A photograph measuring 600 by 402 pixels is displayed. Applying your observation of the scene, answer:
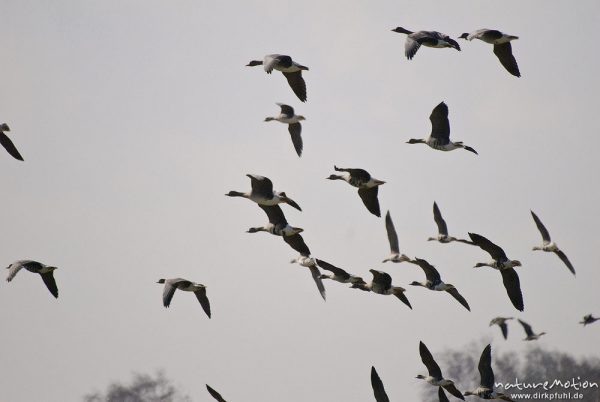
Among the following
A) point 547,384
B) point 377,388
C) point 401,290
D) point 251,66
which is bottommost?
point 547,384

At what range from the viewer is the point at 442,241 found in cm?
2938

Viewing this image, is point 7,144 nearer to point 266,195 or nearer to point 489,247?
point 266,195

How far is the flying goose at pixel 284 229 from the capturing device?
2336 centimetres

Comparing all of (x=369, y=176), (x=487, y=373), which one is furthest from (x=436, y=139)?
(x=487, y=373)

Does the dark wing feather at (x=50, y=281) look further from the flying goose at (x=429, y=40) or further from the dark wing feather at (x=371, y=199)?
the flying goose at (x=429, y=40)

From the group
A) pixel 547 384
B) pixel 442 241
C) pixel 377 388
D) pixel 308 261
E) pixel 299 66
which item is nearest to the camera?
pixel 377 388

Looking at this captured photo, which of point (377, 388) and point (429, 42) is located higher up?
point (429, 42)

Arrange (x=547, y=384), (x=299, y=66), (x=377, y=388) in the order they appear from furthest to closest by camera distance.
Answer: (x=547, y=384)
(x=299, y=66)
(x=377, y=388)

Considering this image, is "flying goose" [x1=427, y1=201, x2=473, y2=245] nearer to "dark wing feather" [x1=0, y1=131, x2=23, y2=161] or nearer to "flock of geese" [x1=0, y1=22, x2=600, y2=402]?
"flock of geese" [x1=0, y1=22, x2=600, y2=402]

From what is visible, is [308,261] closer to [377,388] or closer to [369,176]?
[369,176]

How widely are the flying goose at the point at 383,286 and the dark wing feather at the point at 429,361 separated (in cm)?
169

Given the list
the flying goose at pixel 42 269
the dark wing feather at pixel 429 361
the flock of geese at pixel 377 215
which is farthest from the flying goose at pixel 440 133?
the flying goose at pixel 42 269

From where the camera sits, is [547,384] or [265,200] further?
[547,384]

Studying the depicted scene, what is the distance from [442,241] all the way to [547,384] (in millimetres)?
34217
